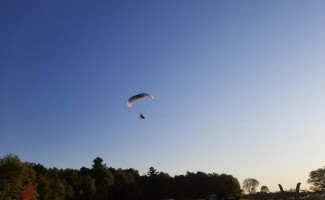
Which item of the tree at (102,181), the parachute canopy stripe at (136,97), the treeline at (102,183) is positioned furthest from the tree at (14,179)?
the parachute canopy stripe at (136,97)

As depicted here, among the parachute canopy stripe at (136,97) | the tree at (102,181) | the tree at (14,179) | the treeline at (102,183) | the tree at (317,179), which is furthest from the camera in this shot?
the tree at (317,179)

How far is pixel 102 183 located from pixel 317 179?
77010 mm

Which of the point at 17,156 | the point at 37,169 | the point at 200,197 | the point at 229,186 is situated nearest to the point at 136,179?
the point at 200,197

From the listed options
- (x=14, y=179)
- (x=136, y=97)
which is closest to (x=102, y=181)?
(x=14, y=179)

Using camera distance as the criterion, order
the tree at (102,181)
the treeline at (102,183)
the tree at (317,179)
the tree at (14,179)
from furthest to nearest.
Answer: the tree at (317,179) → the tree at (102,181) → the treeline at (102,183) → the tree at (14,179)

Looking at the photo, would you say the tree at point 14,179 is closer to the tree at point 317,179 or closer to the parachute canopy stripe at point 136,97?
the parachute canopy stripe at point 136,97

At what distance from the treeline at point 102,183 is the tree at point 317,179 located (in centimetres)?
2859

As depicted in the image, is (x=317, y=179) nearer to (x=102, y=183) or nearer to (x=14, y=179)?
(x=102, y=183)

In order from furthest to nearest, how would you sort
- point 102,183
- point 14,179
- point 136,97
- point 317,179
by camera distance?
point 317,179 → point 102,183 → point 14,179 → point 136,97

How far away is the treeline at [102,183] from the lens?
77000 millimetres

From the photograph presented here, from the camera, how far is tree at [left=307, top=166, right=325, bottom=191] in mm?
126062

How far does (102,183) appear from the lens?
368ft

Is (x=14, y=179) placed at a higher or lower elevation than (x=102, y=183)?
lower

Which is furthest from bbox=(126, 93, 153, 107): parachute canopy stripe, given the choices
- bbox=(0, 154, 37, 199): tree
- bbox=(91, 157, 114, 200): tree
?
bbox=(91, 157, 114, 200): tree
